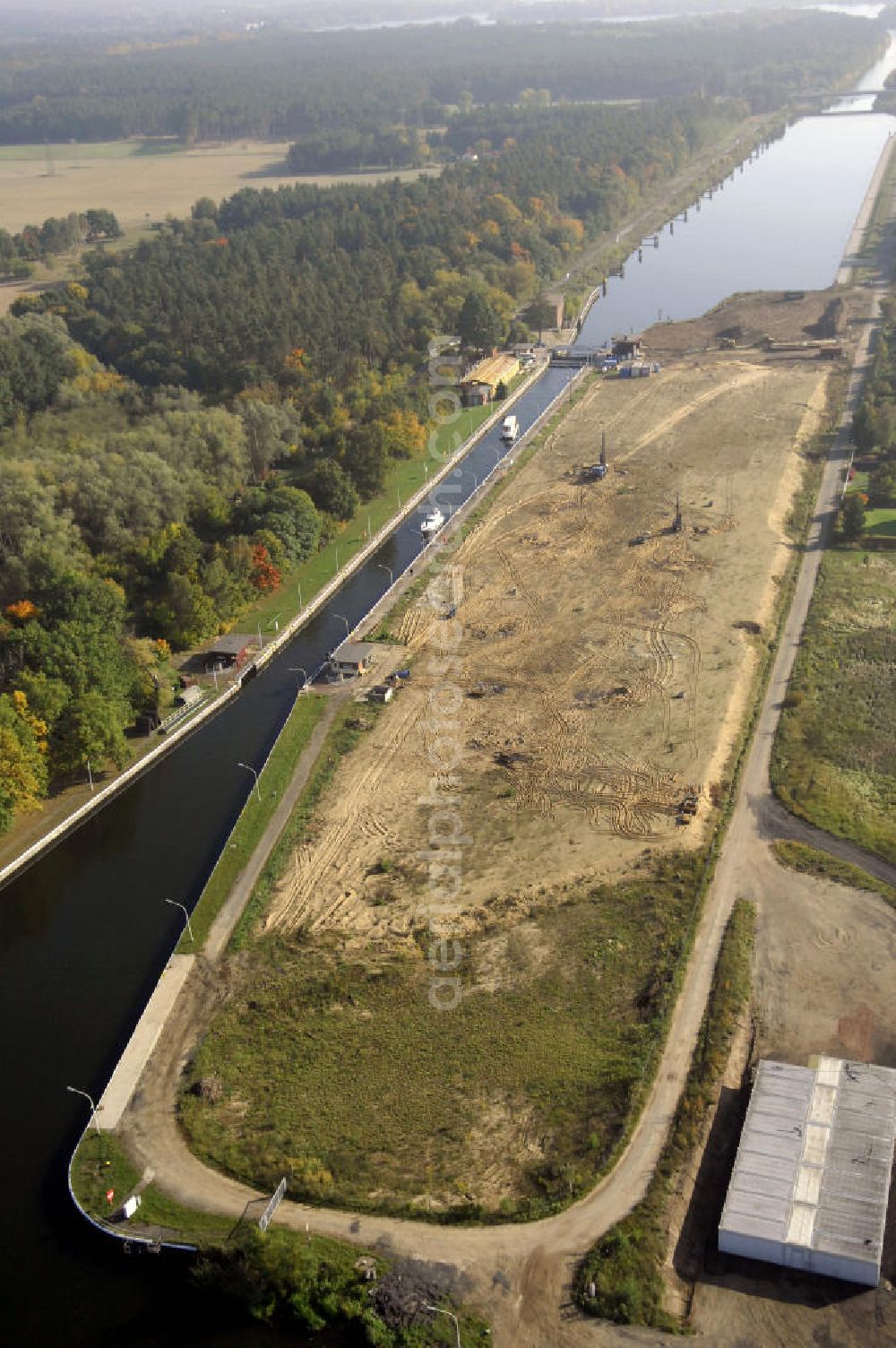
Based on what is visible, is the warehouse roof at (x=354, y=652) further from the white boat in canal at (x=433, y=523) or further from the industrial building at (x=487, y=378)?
the industrial building at (x=487, y=378)

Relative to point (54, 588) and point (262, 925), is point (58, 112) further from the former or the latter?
point (262, 925)

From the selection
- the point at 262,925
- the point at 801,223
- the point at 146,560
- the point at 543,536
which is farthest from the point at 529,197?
the point at 262,925

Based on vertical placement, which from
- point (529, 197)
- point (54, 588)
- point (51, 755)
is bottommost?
point (51, 755)

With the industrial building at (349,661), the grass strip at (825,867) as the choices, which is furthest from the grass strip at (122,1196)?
the industrial building at (349,661)

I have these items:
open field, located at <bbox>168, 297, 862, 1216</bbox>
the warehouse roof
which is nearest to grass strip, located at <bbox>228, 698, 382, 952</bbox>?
open field, located at <bbox>168, 297, 862, 1216</bbox>

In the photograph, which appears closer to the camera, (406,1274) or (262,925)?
(406,1274)

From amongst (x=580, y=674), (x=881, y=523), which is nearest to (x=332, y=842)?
(x=580, y=674)

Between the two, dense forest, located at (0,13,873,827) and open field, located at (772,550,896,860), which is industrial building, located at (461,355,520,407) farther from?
open field, located at (772,550,896,860)
